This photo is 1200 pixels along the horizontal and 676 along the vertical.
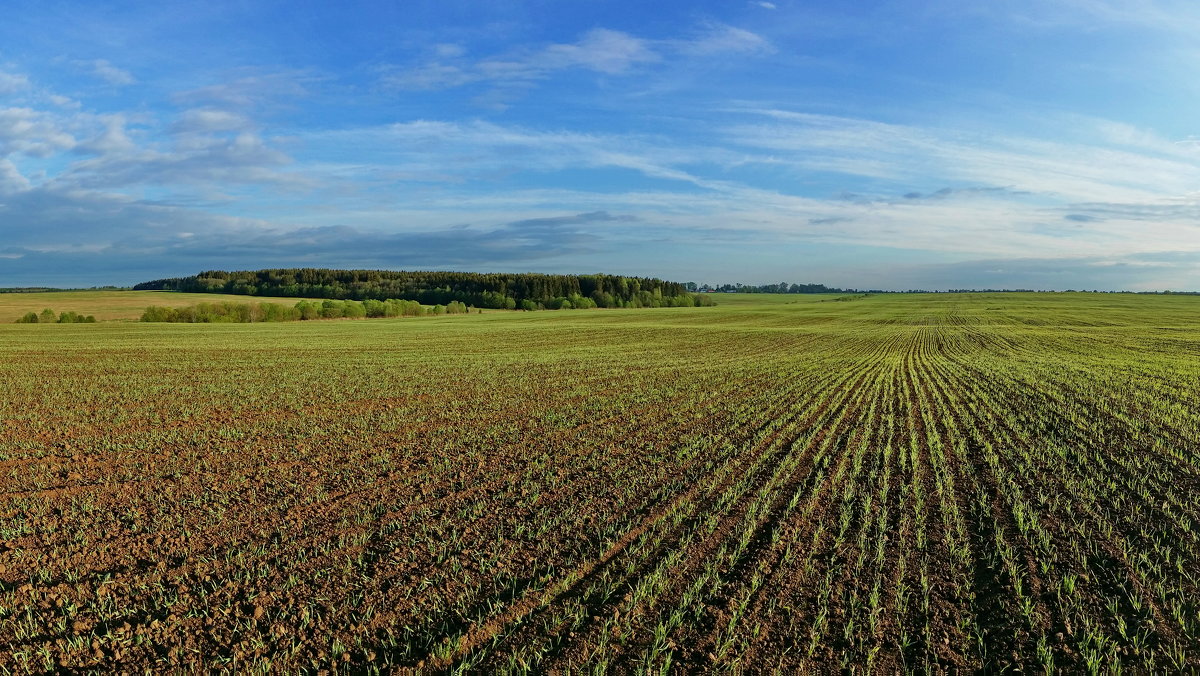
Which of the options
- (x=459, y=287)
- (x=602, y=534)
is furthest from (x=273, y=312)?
(x=602, y=534)

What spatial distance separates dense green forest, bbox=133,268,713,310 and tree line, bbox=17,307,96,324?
43807 millimetres

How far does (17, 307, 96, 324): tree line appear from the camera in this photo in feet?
237

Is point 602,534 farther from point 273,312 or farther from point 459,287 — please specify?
point 459,287

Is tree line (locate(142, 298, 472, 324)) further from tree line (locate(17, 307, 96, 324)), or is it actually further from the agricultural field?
the agricultural field

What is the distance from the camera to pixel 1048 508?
29.6 feet

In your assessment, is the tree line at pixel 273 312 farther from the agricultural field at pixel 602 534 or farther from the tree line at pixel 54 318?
the agricultural field at pixel 602 534

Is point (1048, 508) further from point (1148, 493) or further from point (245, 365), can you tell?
point (245, 365)

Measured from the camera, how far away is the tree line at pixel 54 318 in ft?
237

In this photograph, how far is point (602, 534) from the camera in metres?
7.83

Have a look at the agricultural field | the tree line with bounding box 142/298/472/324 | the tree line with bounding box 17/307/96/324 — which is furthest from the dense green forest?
the agricultural field

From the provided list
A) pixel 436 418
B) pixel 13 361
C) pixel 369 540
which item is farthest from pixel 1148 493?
pixel 13 361

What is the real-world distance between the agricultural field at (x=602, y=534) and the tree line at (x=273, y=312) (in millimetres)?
71508

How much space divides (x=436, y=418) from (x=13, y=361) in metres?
29.9

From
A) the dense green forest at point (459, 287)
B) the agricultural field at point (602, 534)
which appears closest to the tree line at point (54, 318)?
the dense green forest at point (459, 287)
